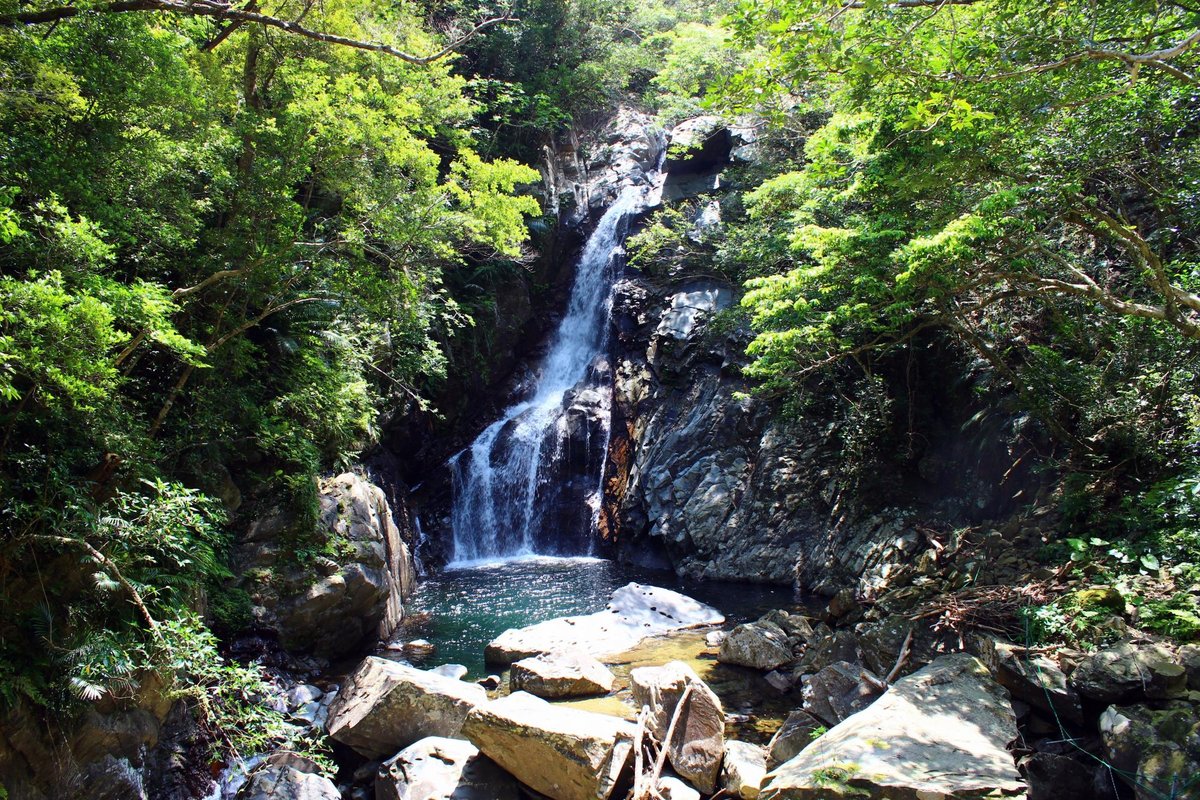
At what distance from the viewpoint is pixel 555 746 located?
504 cm

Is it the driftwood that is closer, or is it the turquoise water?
Answer: the driftwood

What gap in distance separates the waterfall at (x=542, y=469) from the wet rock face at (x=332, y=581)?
6359mm

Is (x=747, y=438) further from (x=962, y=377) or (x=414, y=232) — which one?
(x=414, y=232)

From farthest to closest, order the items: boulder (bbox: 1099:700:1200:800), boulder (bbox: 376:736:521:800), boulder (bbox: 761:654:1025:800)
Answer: boulder (bbox: 376:736:521:800) → boulder (bbox: 761:654:1025:800) → boulder (bbox: 1099:700:1200:800)

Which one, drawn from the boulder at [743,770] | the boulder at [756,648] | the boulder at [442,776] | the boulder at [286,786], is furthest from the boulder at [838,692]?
the boulder at [286,786]

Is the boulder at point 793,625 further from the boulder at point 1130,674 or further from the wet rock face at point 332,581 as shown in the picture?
the wet rock face at point 332,581

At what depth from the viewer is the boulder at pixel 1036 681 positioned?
4.58 meters

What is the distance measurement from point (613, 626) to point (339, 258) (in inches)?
274

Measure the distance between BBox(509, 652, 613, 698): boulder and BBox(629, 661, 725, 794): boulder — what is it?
4.15 feet

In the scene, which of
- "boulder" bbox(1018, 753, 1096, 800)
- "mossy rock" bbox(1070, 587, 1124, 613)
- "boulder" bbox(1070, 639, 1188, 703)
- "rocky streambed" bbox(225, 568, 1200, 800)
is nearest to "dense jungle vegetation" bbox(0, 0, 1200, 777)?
"mossy rock" bbox(1070, 587, 1124, 613)

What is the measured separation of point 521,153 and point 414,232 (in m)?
13.8

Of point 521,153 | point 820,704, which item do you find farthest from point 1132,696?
point 521,153

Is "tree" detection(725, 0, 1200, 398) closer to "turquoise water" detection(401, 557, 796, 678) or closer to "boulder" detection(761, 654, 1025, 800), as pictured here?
"boulder" detection(761, 654, 1025, 800)

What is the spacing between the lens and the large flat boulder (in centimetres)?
884
